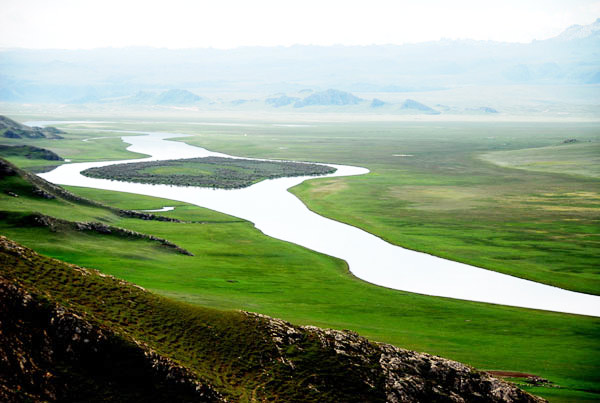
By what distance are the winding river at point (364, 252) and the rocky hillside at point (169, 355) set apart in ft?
88.7

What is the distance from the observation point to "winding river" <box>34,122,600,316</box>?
52219 millimetres

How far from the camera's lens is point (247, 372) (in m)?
24.0

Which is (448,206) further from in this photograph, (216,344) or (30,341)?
(30,341)

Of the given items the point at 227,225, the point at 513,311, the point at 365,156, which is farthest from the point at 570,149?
the point at 513,311

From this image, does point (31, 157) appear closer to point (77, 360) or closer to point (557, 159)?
point (557, 159)

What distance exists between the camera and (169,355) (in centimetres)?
2278

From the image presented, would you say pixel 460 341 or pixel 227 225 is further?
pixel 227 225

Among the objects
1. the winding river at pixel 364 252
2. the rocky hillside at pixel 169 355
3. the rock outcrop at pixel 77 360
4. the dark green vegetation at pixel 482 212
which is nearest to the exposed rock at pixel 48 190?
the winding river at pixel 364 252

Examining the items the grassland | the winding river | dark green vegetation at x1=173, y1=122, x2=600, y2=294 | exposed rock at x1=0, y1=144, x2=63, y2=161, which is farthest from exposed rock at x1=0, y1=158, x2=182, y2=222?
the grassland

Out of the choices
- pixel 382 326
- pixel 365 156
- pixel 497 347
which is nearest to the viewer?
pixel 497 347

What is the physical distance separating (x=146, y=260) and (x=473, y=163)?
123m

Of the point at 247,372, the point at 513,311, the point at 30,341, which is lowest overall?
the point at 513,311

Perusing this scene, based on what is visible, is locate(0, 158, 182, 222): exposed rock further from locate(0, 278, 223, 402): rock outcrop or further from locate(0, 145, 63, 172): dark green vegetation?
locate(0, 145, 63, 172): dark green vegetation

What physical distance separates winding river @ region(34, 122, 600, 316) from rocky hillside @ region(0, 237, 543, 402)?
2705 centimetres
